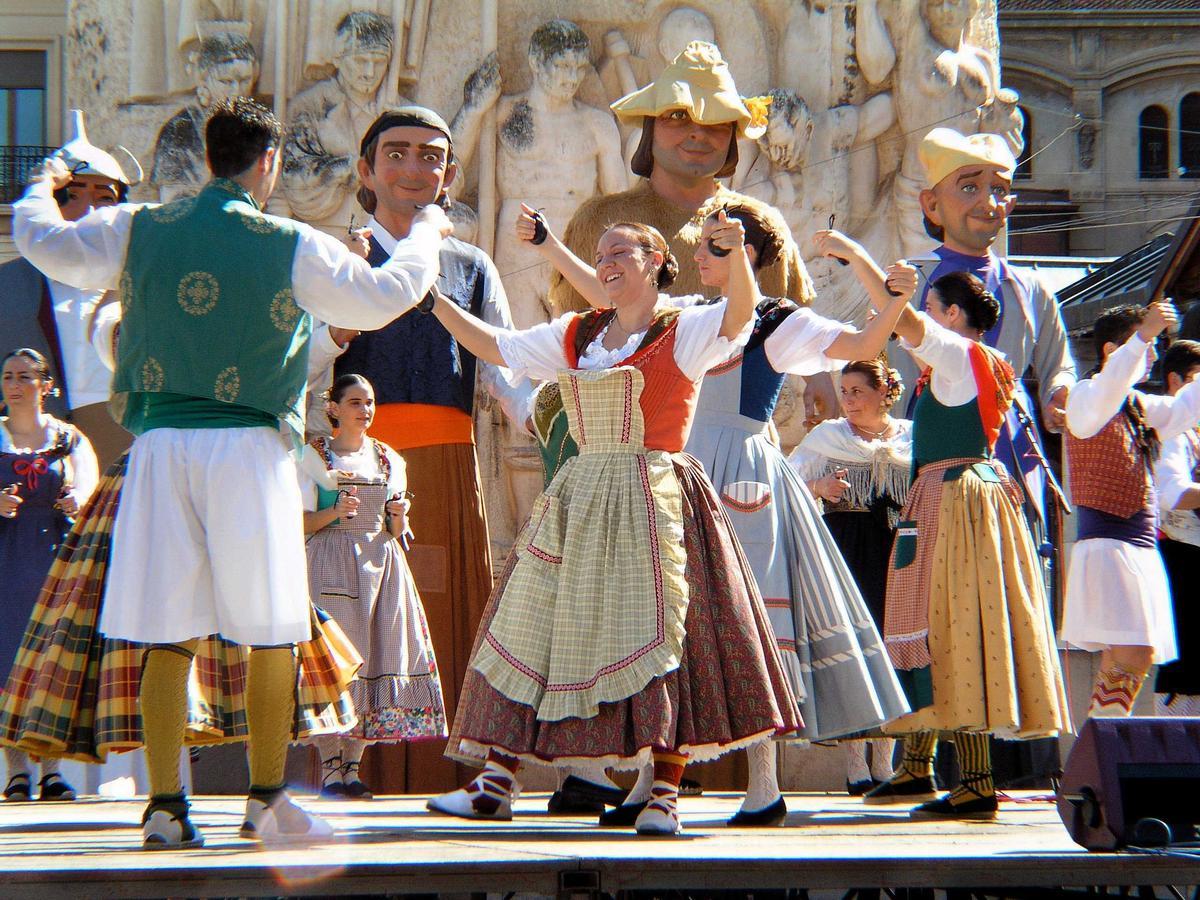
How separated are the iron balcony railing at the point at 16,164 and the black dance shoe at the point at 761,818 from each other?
31.0 ft

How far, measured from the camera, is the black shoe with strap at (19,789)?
557 cm

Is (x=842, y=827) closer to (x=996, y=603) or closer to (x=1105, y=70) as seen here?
(x=996, y=603)

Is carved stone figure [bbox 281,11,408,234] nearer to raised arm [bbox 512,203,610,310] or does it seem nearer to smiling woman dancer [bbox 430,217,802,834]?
raised arm [bbox 512,203,610,310]

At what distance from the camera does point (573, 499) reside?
14.6 ft

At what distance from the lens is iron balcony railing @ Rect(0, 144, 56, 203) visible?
12.6m

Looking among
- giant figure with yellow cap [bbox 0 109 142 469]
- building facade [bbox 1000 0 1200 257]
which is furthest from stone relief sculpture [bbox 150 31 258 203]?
building facade [bbox 1000 0 1200 257]

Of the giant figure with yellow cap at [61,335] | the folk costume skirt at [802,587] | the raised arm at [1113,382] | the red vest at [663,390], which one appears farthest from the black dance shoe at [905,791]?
the giant figure with yellow cap at [61,335]

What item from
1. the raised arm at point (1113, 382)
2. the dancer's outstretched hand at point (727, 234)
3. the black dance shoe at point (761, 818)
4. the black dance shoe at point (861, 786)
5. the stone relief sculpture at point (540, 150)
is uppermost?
the stone relief sculpture at point (540, 150)

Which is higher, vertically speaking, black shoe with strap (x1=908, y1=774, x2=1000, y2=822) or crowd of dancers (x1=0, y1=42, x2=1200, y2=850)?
crowd of dancers (x1=0, y1=42, x2=1200, y2=850)

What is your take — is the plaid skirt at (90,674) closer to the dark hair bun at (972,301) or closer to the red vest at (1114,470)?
the dark hair bun at (972,301)

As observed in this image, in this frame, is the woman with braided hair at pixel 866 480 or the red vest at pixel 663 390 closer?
the red vest at pixel 663 390

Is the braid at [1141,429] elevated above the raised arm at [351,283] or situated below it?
below

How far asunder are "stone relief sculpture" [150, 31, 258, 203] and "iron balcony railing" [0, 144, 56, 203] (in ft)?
12.8

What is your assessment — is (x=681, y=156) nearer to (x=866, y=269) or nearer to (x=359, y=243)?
(x=866, y=269)
